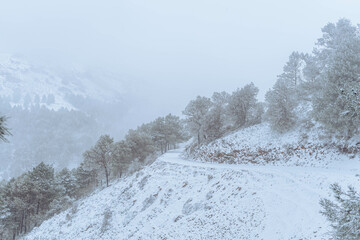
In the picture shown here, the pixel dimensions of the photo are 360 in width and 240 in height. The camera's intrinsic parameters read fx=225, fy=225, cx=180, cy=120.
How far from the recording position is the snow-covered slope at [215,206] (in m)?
12.8

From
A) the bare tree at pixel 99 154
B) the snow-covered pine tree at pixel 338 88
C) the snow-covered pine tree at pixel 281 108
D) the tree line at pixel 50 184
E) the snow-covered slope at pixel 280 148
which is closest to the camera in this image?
the snow-covered pine tree at pixel 338 88

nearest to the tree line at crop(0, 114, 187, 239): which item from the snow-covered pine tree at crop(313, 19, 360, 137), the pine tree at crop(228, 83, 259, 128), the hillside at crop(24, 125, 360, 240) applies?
the hillside at crop(24, 125, 360, 240)

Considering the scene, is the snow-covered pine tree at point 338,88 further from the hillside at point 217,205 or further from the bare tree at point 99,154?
the bare tree at point 99,154

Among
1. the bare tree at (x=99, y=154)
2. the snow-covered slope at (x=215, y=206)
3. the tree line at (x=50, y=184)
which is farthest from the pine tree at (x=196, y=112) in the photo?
the bare tree at (x=99, y=154)

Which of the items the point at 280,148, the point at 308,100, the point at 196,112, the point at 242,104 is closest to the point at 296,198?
the point at 280,148

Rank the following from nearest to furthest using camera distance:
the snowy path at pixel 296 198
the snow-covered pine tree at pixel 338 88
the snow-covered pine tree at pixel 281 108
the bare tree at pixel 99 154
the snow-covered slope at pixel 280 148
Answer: the snowy path at pixel 296 198, the snow-covered pine tree at pixel 338 88, the snow-covered slope at pixel 280 148, the snow-covered pine tree at pixel 281 108, the bare tree at pixel 99 154

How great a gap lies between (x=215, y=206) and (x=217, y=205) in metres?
0.18

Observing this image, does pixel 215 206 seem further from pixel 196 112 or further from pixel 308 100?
pixel 196 112

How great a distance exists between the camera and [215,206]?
17453 millimetres

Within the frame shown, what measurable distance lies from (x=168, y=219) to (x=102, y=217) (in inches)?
434

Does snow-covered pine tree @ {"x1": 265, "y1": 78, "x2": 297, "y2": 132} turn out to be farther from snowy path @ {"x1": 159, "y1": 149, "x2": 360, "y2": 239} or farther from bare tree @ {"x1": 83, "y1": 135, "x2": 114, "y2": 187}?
bare tree @ {"x1": 83, "y1": 135, "x2": 114, "y2": 187}

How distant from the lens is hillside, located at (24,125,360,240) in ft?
42.3

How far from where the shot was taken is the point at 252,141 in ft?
104

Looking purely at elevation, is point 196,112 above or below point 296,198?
above
